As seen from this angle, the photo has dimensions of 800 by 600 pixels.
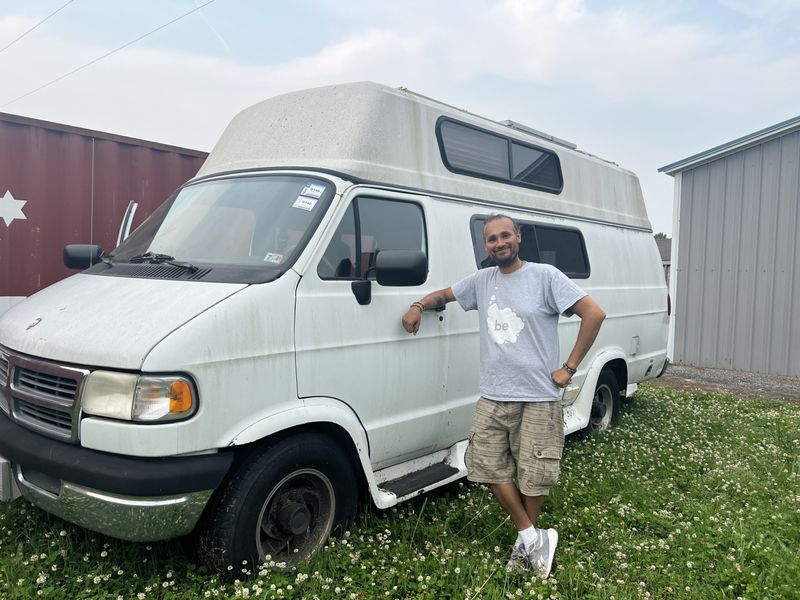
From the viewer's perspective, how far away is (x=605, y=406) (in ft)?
21.4

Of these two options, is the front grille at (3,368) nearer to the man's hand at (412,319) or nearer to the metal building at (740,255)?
the man's hand at (412,319)

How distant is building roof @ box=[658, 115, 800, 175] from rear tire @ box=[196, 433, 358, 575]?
1059 cm

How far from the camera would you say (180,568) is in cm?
333

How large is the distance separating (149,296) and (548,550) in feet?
8.44

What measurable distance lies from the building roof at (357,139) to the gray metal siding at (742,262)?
8.03 m

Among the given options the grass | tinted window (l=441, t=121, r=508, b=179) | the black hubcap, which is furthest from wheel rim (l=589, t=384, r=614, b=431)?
the black hubcap

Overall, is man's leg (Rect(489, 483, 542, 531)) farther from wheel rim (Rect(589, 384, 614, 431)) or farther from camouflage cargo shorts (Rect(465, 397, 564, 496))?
wheel rim (Rect(589, 384, 614, 431))

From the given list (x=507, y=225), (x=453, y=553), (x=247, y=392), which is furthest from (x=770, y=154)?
(x=247, y=392)

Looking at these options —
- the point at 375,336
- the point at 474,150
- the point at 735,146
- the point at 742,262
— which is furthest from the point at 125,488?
the point at 735,146

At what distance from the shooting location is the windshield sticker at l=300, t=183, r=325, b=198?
371 cm

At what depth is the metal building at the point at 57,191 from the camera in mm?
5992

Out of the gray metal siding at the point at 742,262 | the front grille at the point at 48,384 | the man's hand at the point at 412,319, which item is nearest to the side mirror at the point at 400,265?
the man's hand at the point at 412,319

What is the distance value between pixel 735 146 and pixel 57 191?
10867mm

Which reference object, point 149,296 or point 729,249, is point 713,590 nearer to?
point 149,296
